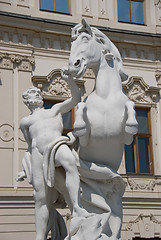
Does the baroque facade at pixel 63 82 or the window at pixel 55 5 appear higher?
the window at pixel 55 5

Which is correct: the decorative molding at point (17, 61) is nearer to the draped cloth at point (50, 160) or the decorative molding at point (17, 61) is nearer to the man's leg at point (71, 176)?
the draped cloth at point (50, 160)

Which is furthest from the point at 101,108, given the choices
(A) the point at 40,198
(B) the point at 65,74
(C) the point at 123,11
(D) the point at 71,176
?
(C) the point at 123,11

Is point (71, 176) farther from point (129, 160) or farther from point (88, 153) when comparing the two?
point (129, 160)

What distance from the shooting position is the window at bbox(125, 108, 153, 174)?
1158 centimetres

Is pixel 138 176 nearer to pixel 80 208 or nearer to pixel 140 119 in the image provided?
pixel 140 119

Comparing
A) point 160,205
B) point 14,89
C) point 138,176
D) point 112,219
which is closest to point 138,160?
point 138,176

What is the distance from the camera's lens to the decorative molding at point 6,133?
34.6 ft

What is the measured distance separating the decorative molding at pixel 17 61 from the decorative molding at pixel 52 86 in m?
0.32

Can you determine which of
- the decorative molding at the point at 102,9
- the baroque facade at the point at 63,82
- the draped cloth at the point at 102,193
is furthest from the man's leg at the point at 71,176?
the decorative molding at the point at 102,9

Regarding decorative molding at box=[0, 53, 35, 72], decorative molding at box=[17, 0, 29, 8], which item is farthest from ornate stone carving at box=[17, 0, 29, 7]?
decorative molding at box=[0, 53, 35, 72]

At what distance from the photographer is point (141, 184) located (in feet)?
37.1

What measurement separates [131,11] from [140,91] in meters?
2.33

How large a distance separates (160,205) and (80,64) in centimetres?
819

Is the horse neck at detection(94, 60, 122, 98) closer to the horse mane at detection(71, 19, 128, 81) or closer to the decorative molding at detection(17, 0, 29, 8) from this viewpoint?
the horse mane at detection(71, 19, 128, 81)
